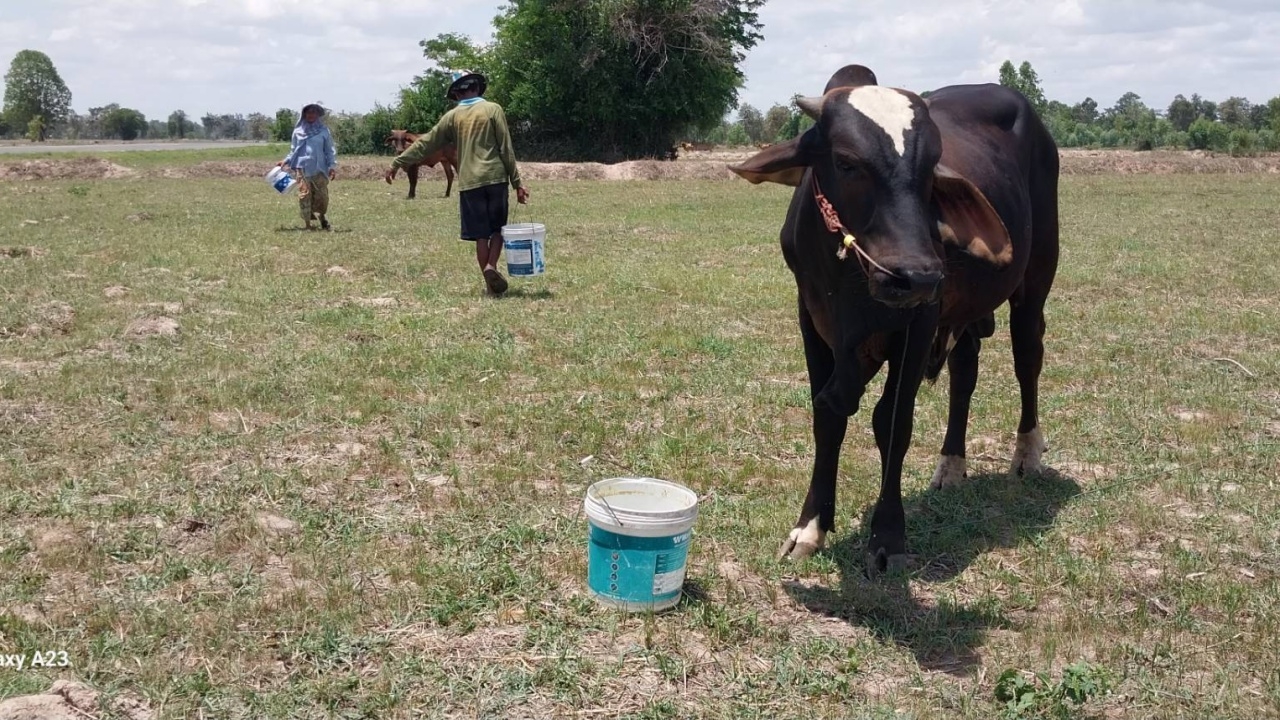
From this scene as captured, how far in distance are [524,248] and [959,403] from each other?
18.0ft

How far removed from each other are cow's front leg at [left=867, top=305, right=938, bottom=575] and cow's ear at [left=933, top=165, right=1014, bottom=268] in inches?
11.8

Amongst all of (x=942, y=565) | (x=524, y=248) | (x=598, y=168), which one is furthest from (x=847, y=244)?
(x=598, y=168)

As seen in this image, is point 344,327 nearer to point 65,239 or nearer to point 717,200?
point 65,239

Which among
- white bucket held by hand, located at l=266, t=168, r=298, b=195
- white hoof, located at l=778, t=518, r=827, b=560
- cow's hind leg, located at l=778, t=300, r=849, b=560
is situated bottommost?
white hoof, located at l=778, t=518, r=827, b=560

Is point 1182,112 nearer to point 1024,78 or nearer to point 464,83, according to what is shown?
point 1024,78

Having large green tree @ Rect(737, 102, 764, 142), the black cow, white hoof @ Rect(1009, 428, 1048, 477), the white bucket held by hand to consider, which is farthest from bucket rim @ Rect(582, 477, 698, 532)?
large green tree @ Rect(737, 102, 764, 142)

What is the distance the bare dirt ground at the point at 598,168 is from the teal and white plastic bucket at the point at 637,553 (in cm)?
2542

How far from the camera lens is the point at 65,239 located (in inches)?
535

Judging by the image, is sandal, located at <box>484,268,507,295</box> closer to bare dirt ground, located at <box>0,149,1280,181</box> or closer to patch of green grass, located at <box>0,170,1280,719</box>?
patch of green grass, located at <box>0,170,1280,719</box>

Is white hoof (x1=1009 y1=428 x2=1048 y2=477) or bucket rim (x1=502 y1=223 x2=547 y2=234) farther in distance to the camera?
bucket rim (x1=502 y1=223 x2=547 y2=234)

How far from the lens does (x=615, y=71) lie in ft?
130

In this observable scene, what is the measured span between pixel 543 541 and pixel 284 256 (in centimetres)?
894

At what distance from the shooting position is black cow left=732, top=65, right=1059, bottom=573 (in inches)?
148

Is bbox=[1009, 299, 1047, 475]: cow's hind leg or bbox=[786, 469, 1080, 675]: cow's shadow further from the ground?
bbox=[1009, 299, 1047, 475]: cow's hind leg
